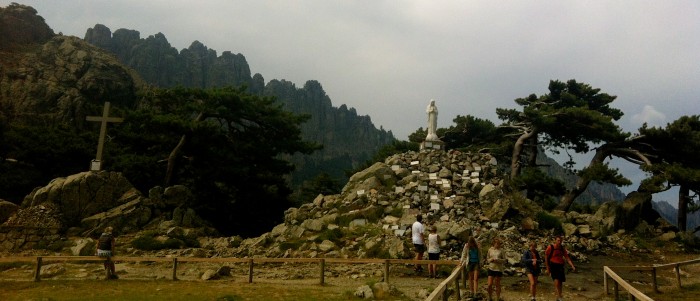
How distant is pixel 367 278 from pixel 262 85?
316 feet

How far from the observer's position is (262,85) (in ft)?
344

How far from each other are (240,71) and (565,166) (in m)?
85.8

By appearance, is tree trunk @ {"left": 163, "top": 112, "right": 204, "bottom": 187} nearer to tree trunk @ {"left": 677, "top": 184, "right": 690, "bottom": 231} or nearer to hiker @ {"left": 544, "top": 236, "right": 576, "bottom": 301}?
hiker @ {"left": 544, "top": 236, "right": 576, "bottom": 301}

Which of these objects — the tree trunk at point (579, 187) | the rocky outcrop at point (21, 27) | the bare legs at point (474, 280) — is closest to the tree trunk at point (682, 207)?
the tree trunk at point (579, 187)

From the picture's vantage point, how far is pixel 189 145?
27438 millimetres

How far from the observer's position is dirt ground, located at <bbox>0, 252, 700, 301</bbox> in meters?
11.6

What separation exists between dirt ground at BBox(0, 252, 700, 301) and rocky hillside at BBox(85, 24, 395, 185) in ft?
220

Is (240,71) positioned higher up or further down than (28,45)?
higher up

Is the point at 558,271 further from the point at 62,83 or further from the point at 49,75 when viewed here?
the point at 49,75

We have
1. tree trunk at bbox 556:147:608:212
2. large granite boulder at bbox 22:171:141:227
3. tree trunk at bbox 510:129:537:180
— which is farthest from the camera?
tree trunk at bbox 510:129:537:180

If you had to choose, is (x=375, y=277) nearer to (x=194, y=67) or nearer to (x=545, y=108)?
(x=545, y=108)

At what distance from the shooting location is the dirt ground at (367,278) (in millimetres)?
11609

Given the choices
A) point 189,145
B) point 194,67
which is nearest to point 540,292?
→ point 189,145

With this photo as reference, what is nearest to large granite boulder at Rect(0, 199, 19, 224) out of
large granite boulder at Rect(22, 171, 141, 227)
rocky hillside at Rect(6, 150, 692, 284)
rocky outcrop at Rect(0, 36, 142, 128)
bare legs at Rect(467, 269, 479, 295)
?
rocky hillside at Rect(6, 150, 692, 284)
